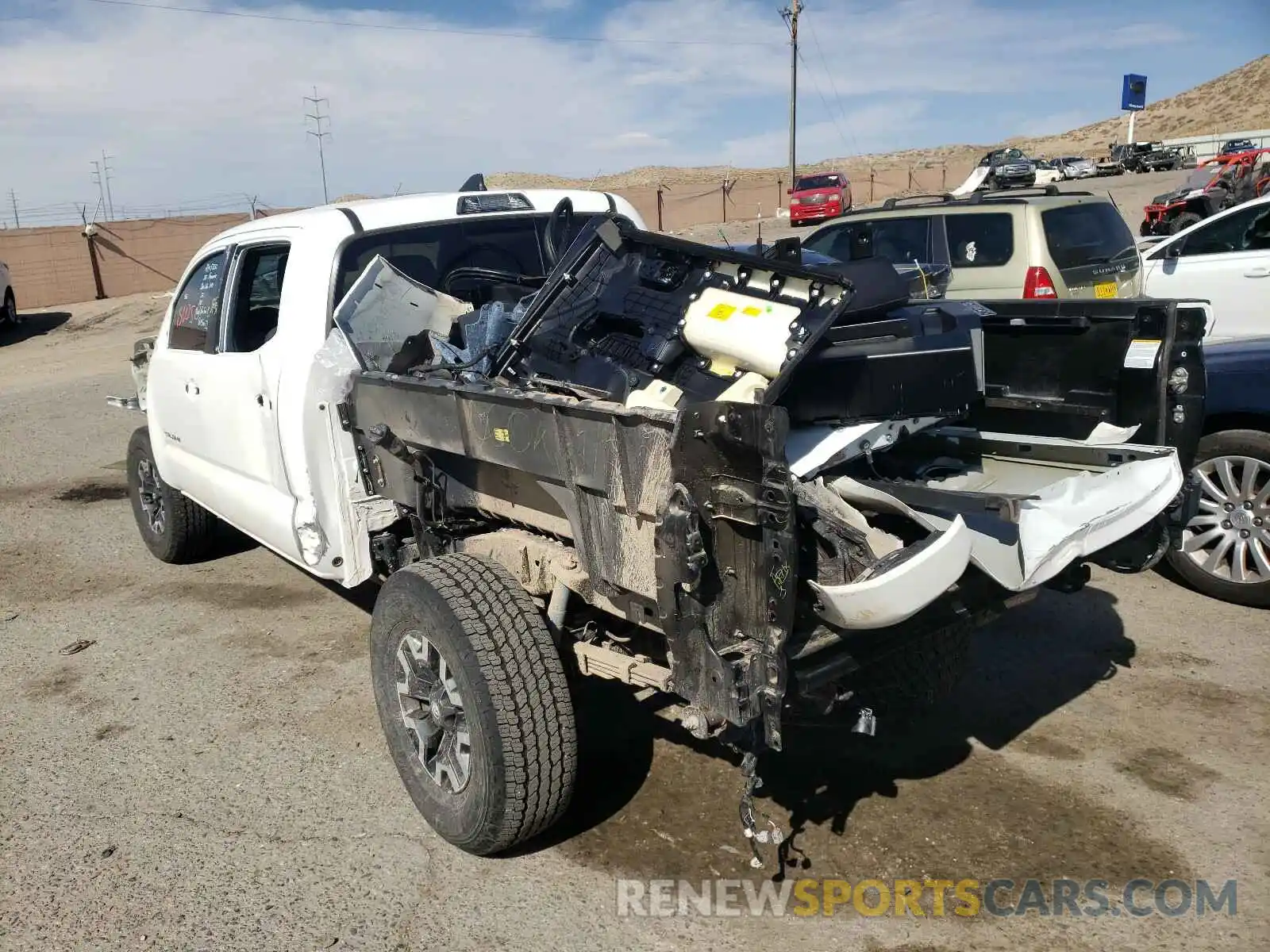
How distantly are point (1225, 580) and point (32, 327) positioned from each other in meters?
23.1

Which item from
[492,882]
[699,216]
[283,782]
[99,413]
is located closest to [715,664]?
[492,882]

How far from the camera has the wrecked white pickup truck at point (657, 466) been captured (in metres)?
2.49

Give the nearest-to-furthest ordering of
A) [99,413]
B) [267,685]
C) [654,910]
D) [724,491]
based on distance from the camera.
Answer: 1. [724,491]
2. [654,910]
3. [267,685]
4. [99,413]

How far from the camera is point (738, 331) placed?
3.02m

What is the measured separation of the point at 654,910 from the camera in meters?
2.94

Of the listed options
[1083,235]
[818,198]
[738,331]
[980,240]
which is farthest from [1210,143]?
[738,331]

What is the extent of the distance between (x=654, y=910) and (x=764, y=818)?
1.63 feet

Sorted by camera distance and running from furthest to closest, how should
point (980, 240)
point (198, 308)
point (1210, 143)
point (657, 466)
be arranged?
point (1210, 143), point (980, 240), point (198, 308), point (657, 466)

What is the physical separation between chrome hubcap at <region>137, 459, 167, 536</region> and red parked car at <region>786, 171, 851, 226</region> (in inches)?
1075

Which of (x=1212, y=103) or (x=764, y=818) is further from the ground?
(x=1212, y=103)

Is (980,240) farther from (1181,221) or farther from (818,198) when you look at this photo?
(818,198)

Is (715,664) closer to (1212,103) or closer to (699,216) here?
(699,216)

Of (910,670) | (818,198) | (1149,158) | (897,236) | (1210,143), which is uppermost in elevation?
(1210,143)

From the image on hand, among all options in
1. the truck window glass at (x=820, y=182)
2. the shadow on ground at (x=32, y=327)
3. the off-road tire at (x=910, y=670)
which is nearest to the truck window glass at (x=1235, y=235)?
the off-road tire at (x=910, y=670)
